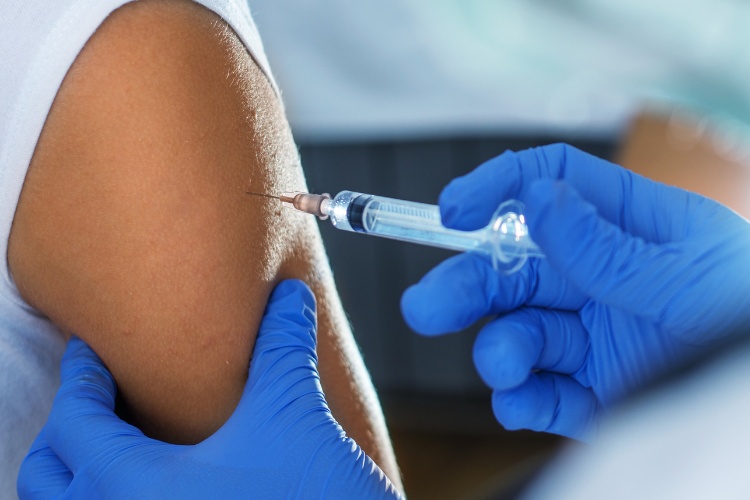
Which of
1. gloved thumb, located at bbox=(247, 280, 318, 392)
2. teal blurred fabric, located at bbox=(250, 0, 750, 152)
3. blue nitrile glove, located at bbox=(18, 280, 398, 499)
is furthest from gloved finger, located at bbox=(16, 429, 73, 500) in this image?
teal blurred fabric, located at bbox=(250, 0, 750, 152)

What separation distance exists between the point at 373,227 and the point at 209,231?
0.20 metres

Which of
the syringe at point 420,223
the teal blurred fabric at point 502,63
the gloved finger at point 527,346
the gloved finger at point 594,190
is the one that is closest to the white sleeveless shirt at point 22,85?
the syringe at point 420,223

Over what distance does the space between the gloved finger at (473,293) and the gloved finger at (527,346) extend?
2 centimetres

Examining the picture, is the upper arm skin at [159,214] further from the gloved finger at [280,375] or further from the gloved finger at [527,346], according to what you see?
the gloved finger at [527,346]

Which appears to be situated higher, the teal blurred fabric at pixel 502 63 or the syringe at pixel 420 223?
the teal blurred fabric at pixel 502 63

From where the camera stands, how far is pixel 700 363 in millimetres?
695

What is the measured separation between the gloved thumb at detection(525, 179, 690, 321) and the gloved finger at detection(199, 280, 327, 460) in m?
0.33

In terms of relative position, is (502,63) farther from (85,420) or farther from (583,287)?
(85,420)

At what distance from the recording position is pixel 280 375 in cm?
92

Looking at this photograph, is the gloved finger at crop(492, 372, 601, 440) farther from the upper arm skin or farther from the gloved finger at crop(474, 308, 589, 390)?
the upper arm skin

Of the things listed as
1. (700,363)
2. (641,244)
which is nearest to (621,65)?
(641,244)

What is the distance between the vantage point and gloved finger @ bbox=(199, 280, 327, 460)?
2.97 feet

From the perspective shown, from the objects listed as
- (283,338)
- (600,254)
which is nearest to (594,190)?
(600,254)

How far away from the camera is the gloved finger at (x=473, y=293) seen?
36.5 inches
